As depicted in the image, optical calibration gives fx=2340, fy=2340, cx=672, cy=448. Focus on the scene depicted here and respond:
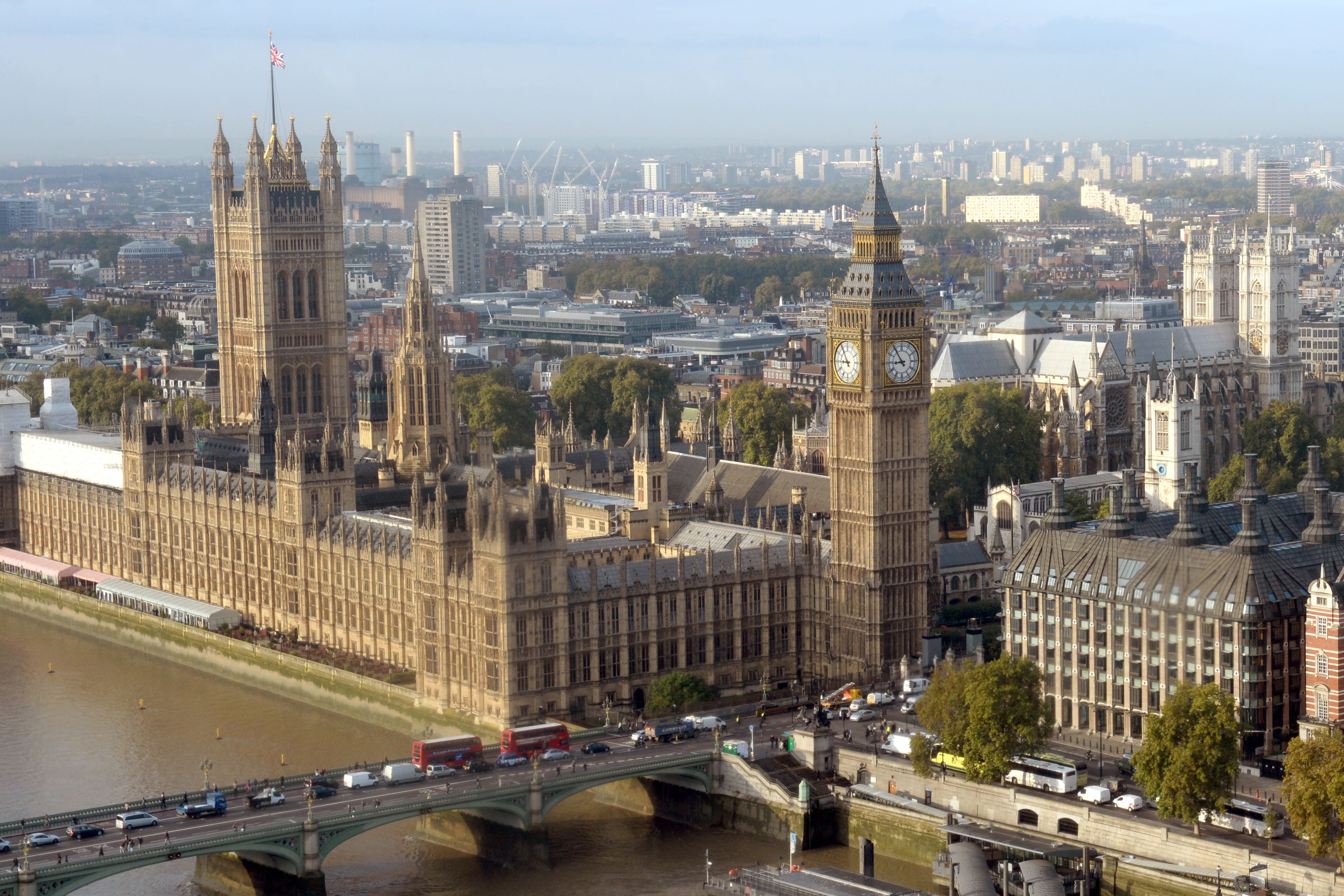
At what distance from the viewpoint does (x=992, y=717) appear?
80.1m

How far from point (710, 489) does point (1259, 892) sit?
1841 inches

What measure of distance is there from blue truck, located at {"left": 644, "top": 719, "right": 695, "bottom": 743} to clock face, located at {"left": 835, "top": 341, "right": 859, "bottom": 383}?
16407mm

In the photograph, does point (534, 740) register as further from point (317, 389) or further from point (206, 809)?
point (317, 389)

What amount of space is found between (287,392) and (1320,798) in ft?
275

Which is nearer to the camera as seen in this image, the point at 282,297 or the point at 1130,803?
the point at 1130,803

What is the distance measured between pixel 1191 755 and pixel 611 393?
102543mm

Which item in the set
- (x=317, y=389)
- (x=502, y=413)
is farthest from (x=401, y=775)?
(x=502, y=413)

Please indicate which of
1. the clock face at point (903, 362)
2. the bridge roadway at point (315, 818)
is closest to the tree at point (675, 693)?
the bridge roadway at point (315, 818)

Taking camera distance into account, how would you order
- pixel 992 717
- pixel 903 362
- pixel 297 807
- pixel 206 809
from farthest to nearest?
pixel 903 362
pixel 992 717
pixel 297 807
pixel 206 809

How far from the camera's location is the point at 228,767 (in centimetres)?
9169

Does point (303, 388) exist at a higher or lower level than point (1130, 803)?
higher

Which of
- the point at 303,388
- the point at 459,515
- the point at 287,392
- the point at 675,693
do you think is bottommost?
the point at 675,693

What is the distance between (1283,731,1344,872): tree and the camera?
230ft

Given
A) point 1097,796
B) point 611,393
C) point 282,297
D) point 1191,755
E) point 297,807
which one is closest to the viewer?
point 1191,755
